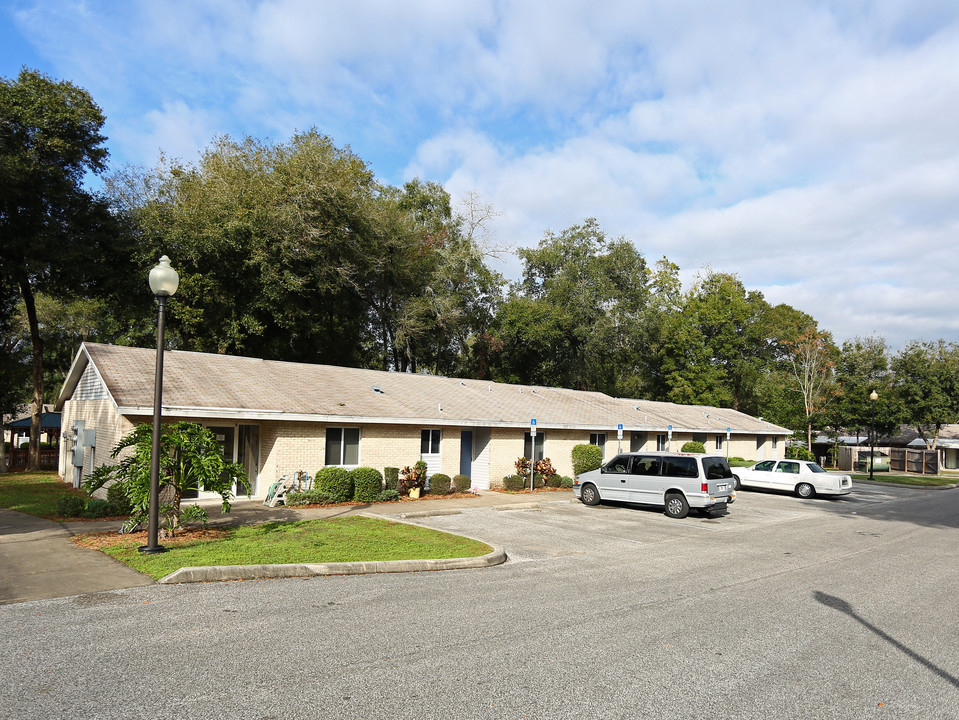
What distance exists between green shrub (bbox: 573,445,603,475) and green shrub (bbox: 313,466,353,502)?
11.7 metres

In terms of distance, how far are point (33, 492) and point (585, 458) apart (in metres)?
19.6

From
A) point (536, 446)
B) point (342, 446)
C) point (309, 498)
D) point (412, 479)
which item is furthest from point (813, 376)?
point (309, 498)

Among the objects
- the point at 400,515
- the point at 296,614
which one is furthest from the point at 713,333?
the point at 296,614

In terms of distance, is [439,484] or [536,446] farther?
[536,446]

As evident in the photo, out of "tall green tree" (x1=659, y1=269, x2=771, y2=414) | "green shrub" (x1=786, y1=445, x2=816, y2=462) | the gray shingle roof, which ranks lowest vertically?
"green shrub" (x1=786, y1=445, x2=816, y2=462)

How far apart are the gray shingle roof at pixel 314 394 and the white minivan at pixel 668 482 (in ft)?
16.7

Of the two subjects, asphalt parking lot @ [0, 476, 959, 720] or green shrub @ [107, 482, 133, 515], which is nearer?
asphalt parking lot @ [0, 476, 959, 720]

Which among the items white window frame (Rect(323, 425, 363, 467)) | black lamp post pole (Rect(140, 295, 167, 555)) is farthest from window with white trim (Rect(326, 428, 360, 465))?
black lamp post pole (Rect(140, 295, 167, 555))

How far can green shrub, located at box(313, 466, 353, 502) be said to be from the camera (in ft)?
59.7

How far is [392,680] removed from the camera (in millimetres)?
5746

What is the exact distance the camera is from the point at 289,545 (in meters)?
11.8

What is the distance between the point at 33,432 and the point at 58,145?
506 inches

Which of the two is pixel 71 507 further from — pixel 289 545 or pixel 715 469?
pixel 715 469

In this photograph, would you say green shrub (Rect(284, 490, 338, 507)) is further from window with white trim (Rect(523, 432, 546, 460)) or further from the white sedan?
the white sedan
